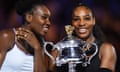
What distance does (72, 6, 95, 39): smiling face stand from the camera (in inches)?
75.4

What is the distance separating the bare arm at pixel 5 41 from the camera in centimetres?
186

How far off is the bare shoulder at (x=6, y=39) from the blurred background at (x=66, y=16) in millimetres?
826

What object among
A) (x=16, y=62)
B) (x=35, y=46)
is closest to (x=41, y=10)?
(x=35, y=46)

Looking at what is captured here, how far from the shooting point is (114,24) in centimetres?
274

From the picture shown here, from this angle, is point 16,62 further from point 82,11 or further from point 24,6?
point 82,11

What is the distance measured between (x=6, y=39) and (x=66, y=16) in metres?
0.92

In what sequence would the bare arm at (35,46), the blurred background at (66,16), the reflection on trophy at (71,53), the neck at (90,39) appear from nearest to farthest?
the reflection on trophy at (71,53) → the bare arm at (35,46) → the neck at (90,39) → the blurred background at (66,16)

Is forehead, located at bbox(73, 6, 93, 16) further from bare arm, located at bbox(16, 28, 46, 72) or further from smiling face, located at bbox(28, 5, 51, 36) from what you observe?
bare arm, located at bbox(16, 28, 46, 72)

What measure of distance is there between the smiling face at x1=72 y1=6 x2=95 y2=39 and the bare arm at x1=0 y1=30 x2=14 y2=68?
342 millimetres

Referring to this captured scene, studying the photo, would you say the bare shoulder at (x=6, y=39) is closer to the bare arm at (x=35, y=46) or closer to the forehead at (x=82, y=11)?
the bare arm at (x=35, y=46)

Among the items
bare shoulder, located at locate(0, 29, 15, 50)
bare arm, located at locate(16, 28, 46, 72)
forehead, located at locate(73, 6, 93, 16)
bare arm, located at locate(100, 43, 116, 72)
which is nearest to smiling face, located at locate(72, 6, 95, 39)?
forehead, located at locate(73, 6, 93, 16)

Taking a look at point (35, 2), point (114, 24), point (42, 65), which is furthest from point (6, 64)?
point (114, 24)

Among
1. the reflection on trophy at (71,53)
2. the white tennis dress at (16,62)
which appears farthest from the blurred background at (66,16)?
the reflection on trophy at (71,53)

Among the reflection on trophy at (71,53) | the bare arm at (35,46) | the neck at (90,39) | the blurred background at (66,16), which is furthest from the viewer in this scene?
the blurred background at (66,16)
